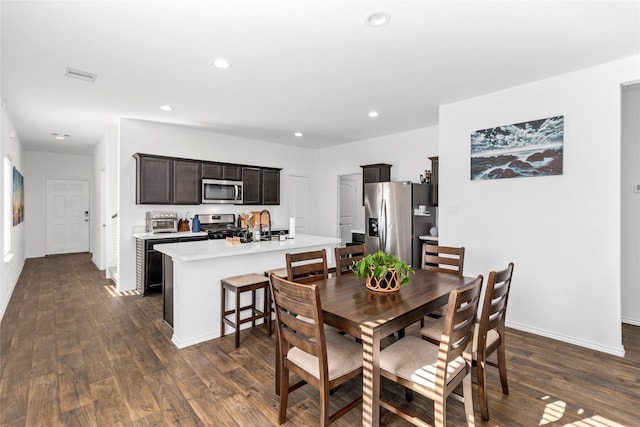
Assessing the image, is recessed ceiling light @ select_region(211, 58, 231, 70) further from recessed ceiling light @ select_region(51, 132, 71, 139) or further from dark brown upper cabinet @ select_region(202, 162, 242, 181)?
recessed ceiling light @ select_region(51, 132, 71, 139)

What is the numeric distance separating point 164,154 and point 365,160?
12.1 feet

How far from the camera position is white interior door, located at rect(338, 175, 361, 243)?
7578 millimetres

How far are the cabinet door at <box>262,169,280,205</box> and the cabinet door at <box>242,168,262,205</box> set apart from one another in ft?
0.30

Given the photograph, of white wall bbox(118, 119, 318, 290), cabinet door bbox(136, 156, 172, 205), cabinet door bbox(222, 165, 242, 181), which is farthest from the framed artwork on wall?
cabinet door bbox(222, 165, 242, 181)

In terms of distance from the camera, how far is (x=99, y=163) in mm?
6766

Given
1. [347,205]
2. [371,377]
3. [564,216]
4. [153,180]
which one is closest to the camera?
[371,377]

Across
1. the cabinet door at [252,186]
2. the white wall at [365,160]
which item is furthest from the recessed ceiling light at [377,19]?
the cabinet door at [252,186]

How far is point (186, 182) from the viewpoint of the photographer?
535 centimetres

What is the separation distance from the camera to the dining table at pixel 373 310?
5.56ft

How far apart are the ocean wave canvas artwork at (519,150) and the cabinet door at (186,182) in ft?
14.0

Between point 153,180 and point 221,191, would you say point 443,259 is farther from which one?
point 153,180

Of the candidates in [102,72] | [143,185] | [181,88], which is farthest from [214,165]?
[102,72]

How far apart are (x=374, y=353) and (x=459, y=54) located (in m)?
2.56

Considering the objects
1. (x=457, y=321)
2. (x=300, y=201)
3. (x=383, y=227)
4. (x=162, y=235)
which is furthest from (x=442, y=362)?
(x=300, y=201)
